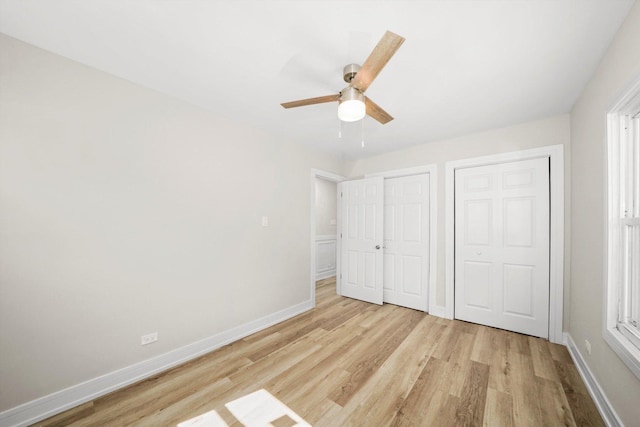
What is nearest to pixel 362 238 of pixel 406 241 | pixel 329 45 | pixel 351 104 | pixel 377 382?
pixel 406 241

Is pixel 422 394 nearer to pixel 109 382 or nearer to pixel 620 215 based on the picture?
pixel 620 215

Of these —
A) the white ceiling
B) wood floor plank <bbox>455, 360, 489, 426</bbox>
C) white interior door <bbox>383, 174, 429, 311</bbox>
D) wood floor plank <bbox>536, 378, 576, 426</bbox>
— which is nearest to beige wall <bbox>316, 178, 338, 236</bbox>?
white interior door <bbox>383, 174, 429, 311</bbox>

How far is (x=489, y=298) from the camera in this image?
2.96m

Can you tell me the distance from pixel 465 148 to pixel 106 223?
3.92m

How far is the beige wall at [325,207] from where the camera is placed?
219 inches

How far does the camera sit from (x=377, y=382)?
76.0 inches

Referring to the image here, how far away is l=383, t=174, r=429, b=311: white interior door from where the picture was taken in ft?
11.4

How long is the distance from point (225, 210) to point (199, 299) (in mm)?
945

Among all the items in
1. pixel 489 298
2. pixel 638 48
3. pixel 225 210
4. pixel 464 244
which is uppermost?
pixel 638 48

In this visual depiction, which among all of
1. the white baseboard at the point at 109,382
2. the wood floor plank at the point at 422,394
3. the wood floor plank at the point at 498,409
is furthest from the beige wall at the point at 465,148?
the white baseboard at the point at 109,382

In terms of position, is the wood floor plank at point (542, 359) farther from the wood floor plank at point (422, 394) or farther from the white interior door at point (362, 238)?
the white interior door at point (362, 238)

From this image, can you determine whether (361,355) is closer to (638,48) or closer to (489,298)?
(489,298)

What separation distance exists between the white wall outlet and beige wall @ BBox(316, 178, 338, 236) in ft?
12.1

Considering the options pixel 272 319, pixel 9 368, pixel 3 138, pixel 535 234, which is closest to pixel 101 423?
pixel 9 368
